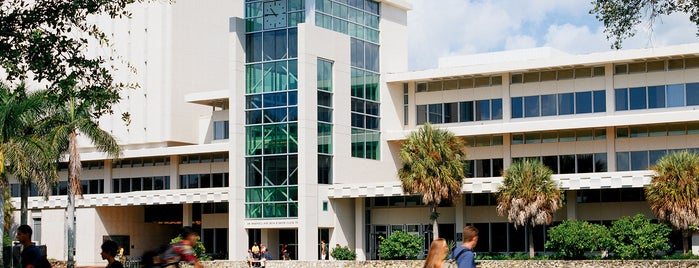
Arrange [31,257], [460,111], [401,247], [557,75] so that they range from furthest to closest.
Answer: [460,111], [557,75], [401,247], [31,257]

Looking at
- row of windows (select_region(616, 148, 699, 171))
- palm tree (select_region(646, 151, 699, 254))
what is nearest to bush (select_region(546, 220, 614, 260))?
palm tree (select_region(646, 151, 699, 254))

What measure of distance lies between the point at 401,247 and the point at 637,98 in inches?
588

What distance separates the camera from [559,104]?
60.8 m

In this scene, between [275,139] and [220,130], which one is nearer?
[275,139]

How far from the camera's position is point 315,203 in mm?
59375

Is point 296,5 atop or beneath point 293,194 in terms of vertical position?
atop

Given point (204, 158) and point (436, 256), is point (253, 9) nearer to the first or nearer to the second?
point (204, 158)

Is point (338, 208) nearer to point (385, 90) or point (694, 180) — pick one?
point (385, 90)

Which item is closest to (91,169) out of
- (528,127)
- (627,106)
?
(528,127)

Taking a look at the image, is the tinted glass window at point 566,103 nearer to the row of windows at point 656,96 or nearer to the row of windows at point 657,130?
the row of windows at point 656,96

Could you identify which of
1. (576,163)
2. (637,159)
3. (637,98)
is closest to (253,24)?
(576,163)

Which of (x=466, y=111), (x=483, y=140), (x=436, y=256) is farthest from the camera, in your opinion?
(x=466, y=111)

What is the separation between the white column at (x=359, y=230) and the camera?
62125 mm

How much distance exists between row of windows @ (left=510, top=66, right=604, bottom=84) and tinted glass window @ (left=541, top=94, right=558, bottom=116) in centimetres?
100
